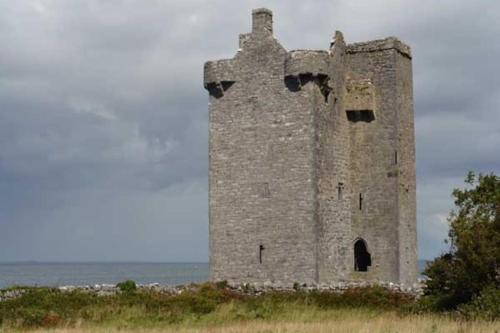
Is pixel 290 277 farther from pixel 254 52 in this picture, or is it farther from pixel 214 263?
pixel 254 52

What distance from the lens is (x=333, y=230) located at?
3325 centimetres

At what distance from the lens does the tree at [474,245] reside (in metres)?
22.8

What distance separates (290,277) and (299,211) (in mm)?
2224

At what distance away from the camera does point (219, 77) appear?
3425cm

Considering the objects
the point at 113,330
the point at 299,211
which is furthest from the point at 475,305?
the point at 299,211

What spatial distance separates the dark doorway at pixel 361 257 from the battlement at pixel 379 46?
6884 millimetres

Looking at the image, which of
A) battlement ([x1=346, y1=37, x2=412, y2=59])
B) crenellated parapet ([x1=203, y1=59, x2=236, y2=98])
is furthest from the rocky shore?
battlement ([x1=346, y1=37, x2=412, y2=59])

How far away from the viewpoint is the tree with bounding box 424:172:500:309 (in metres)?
22.8

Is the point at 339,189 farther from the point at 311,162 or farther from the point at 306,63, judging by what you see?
the point at 306,63

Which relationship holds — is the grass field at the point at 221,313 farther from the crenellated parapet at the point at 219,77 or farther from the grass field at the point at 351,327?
the crenellated parapet at the point at 219,77

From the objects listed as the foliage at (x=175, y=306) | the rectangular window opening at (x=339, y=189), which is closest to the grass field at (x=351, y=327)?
the foliage at (x=175, y=306)

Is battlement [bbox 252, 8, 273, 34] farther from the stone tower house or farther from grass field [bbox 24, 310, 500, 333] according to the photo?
grass field [bbox 24, 310, 500, 333]

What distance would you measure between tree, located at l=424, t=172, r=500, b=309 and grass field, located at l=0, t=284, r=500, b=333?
1401 mm

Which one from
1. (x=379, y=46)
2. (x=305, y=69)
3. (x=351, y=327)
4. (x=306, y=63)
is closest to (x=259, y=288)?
(x=305, y=69)
